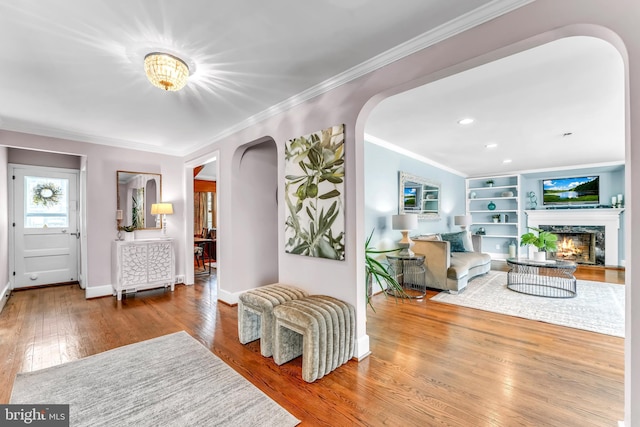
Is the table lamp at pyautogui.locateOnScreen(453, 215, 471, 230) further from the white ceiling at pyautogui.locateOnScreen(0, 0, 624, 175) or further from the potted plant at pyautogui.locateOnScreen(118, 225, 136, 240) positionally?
the potted plant at pyautogui.locateOnScreen(118, 225, 136, 240)

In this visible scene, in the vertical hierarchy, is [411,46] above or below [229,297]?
above

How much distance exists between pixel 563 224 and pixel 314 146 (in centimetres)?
759

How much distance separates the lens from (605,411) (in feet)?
5.68

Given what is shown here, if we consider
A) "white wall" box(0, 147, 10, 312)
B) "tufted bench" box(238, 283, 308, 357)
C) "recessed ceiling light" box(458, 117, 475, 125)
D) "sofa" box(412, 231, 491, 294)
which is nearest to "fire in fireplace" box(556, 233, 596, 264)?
"sofa" box(412, 231, 491, 294)

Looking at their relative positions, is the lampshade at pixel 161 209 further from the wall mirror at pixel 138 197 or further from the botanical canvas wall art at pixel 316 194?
the botanical canvas wall art at pixel 316 194

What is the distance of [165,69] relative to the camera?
206 cm

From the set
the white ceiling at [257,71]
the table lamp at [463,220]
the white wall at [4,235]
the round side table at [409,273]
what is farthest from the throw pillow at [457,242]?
the white wall at [4,235]

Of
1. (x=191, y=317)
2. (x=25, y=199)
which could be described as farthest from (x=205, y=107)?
(x=25, y=199)

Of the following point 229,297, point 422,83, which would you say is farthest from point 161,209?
point 422,83

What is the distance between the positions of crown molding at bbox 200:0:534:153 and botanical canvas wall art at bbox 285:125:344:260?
40 cm

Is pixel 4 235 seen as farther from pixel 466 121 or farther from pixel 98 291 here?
pixel 466 121

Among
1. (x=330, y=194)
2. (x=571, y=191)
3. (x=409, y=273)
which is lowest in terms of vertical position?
(x=409, y=273)

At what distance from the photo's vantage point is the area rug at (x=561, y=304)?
122 inches

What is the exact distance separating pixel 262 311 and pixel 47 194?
494cm
